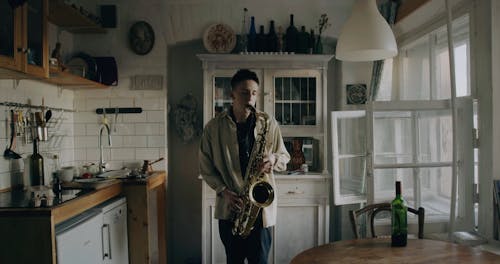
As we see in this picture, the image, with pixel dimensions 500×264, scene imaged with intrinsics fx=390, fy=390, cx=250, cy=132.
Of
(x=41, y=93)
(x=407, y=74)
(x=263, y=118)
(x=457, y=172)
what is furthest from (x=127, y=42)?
(x=457, y=172)

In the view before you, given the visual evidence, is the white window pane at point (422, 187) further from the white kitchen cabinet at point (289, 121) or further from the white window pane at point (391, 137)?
the white kitchen cabinet at point (289, 121)

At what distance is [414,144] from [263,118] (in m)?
1.28

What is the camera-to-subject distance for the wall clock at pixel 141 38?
Result: 361 cm

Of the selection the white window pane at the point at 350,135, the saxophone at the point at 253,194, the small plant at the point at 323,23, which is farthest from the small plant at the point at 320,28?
the saxophone at the point at 253,194

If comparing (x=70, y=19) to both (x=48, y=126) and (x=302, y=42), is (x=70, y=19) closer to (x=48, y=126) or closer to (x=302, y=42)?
(x=48, y=126)

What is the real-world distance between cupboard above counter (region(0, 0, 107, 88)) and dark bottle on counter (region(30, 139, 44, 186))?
0.54m

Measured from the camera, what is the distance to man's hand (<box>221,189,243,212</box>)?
218cm

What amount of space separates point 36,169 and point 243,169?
4.80 feet

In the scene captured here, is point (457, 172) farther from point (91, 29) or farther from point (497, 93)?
point (91, 29)

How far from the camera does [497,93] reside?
7.68 feet

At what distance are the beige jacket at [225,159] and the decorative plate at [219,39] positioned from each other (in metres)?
1.42

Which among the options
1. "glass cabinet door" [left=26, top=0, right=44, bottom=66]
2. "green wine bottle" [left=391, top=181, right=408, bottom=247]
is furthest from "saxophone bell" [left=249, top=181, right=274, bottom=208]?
"glass cabinet door" [left=26, top=0, right=44, bottom=66]

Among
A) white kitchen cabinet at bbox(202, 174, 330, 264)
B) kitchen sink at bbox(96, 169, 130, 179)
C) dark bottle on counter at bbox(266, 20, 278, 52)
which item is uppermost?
dark bottle on counter at bbox(266, 20, 278, 52)

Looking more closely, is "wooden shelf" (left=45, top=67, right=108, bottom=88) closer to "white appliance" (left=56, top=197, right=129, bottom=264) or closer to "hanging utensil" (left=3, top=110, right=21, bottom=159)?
"hanging utensil" (left=3, top=110, right=21, bottom=159)
